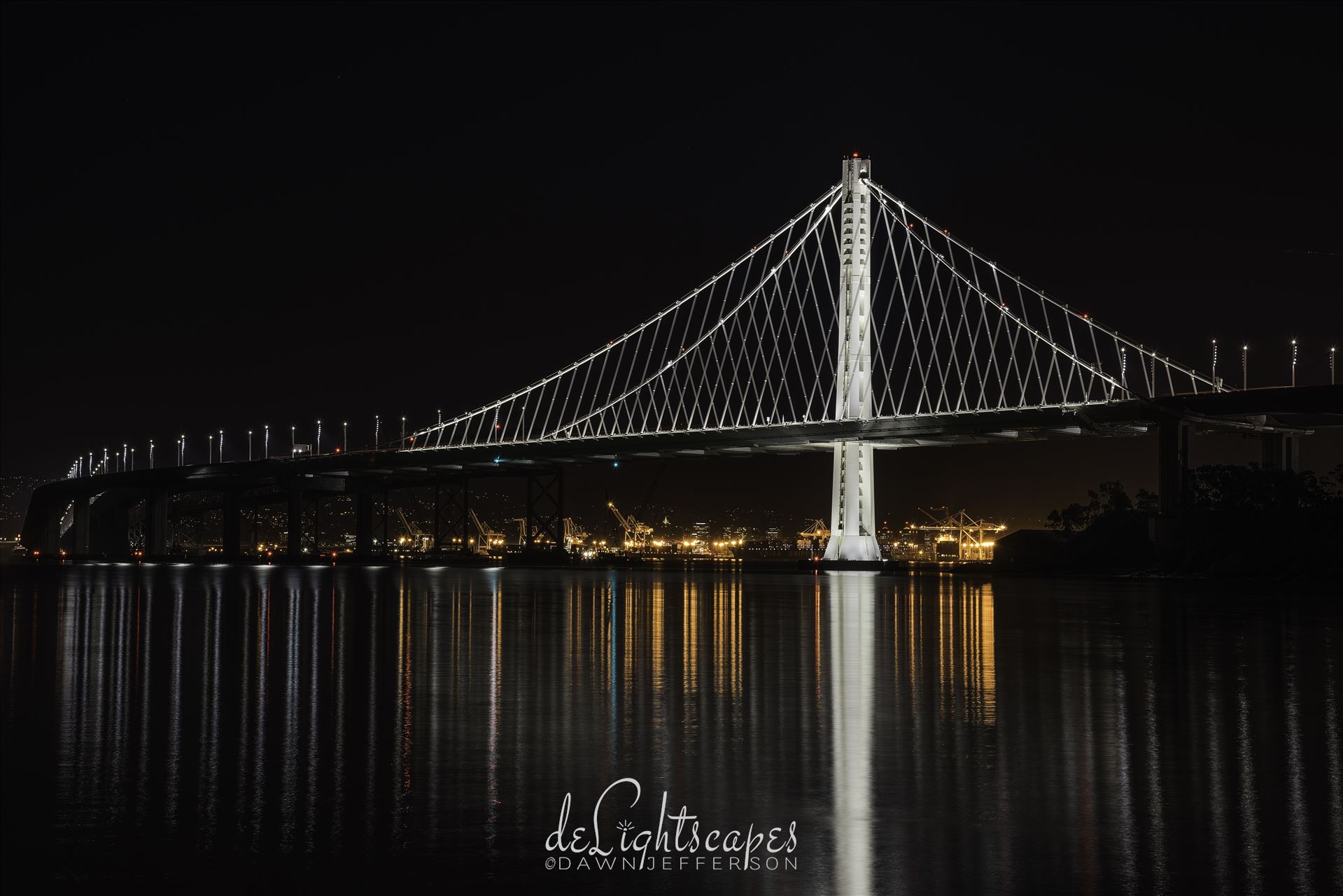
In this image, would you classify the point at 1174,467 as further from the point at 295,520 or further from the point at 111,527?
the point at 111,527

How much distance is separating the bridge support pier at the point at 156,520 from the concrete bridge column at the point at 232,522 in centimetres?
619

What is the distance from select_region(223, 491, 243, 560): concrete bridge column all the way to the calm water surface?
8451cm

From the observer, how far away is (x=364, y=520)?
350 feet

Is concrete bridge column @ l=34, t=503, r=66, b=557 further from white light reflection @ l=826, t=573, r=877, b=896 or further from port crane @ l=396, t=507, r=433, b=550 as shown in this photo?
white light reflection @ l=826, t=573, r=877, b=896

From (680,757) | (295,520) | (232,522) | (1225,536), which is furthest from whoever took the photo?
(232,522)

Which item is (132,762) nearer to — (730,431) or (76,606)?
(76,606)

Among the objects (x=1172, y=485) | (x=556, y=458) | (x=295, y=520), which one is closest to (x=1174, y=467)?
(x=1172, y=485)

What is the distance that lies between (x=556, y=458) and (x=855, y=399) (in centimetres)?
2141

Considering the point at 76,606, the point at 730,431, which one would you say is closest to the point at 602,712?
the point at 76,606

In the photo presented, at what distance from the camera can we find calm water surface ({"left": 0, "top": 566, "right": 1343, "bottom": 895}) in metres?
6.88

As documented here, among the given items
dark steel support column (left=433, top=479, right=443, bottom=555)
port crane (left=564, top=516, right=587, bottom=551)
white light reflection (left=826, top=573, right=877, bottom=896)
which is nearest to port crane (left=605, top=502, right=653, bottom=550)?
port crane (left=564, top=516, right=587, bottom=551)

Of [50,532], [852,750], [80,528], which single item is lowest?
[852,750]

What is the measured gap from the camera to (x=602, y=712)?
12.0m

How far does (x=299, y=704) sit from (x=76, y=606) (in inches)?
795
